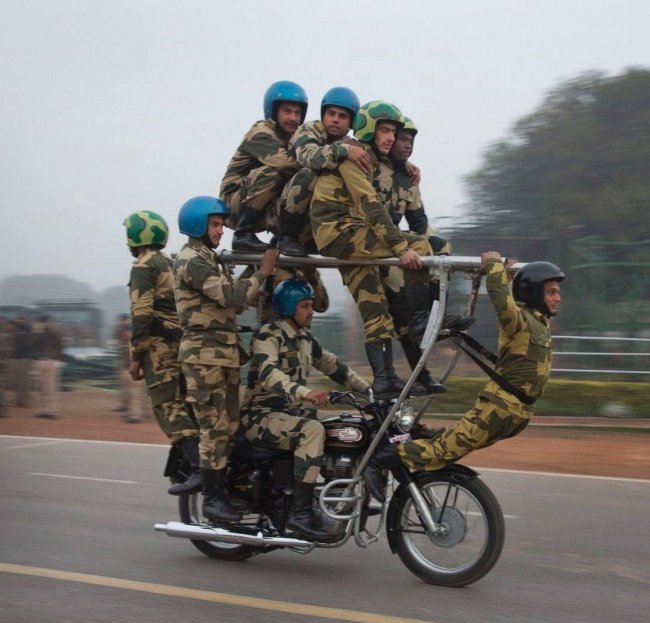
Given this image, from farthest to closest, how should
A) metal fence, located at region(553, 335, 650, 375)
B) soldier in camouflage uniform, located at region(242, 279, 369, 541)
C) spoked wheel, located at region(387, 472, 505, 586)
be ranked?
metal fence, located at region(553, 335, 650, 375) < soldier in camouflage uniform, located at region(242, 279, 369, 541) < spoked wheel, located at region(387, 472, 505, 586)

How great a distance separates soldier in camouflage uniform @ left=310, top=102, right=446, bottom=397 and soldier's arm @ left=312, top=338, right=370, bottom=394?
57 centimetres

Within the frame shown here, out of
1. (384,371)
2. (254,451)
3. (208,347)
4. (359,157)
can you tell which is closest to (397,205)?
(359,157)

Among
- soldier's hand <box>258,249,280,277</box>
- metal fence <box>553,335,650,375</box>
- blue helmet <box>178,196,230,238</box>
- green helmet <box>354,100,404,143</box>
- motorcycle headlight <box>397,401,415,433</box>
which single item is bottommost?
metal fence <box>553,335,650,375</box>

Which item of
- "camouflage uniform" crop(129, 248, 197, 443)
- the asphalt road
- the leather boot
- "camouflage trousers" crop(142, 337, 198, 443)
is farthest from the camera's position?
"camouflage uniform" crop(129, 248, 197, 443)

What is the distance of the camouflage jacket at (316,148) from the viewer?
5578 millimetres

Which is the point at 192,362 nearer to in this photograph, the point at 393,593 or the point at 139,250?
the point at 139,250

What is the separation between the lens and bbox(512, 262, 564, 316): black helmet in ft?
18.1

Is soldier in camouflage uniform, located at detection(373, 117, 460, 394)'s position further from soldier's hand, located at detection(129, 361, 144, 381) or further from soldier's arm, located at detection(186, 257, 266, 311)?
soldier's hand, located at detection(129, 361, 144, 381)

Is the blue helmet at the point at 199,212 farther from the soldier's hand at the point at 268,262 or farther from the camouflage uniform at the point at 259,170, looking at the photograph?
the soldier's hand at the point at 268,262

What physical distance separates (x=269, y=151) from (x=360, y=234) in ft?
2.95

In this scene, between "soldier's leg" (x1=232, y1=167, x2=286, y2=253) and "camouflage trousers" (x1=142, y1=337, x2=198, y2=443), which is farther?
"camouflage trousers" (x1=142, y1=337, x2=198, y2=443)

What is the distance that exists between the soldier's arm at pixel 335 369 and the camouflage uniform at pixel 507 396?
848 mm

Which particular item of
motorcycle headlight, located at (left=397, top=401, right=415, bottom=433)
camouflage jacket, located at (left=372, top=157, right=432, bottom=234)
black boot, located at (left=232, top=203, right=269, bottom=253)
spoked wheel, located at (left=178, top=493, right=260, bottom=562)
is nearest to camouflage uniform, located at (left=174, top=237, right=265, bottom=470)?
black boot, located at (left=232, top=203, right=269, bottom=253)

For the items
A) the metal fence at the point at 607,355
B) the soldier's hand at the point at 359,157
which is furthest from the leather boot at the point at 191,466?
the metal fence at the point at 607,355
